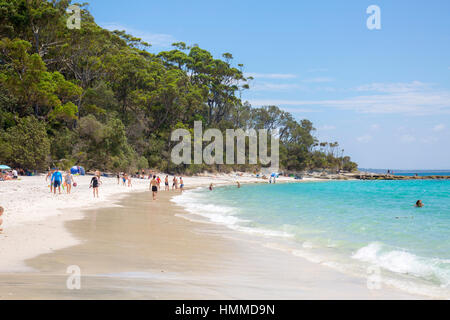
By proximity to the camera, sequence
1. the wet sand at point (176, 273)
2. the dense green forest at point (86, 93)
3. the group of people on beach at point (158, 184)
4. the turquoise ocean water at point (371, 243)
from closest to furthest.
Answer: the wet sand at point (176, 273) → the turquoise ocean water at point (371, 243) → the group of people on beach at point (158, 184) → the dense green forest at point (86, 93)

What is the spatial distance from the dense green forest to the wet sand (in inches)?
1108

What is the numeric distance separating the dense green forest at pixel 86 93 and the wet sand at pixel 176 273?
28.2 m

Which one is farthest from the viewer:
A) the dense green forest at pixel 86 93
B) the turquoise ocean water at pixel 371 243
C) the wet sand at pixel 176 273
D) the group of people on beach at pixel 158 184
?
the dense green forest at pixel 86 93

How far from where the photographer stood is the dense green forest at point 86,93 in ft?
112

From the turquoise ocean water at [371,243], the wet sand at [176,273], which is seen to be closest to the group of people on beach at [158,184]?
the turquoise ocean water at [371,243]

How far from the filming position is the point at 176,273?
598 centimetres

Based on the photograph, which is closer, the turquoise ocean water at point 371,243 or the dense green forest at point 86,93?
the turquoise ocean water at point 371,243

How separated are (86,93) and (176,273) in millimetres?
43237

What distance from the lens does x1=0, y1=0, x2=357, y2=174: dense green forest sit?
34.1 metres

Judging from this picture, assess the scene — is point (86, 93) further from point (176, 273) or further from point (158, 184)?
point (176, 273)

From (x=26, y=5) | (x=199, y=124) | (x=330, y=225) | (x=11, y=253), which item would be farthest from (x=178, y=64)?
(x=11, y=253)

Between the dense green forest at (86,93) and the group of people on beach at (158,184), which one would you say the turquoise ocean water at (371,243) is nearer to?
the group of people on beach at (158,184)

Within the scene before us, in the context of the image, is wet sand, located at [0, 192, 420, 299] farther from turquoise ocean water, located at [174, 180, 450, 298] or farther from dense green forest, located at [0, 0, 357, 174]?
dense green forest, located at [0, 0, 357, 174]
